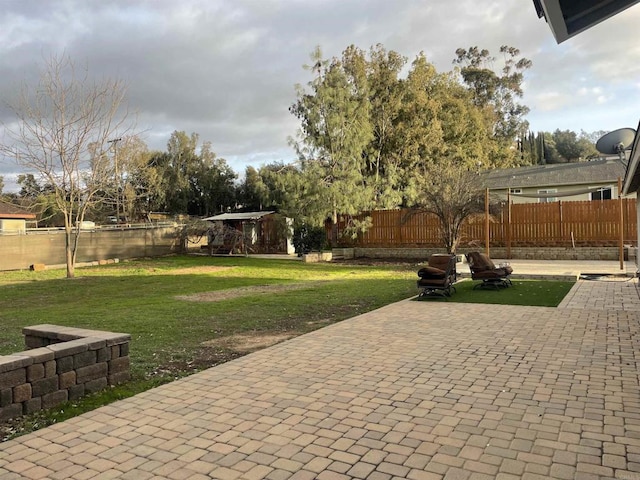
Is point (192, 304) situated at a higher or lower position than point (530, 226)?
lower

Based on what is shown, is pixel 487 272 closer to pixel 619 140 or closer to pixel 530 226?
pixel 619 140

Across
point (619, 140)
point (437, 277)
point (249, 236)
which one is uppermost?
point (619, 140)

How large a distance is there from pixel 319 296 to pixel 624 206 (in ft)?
47.5

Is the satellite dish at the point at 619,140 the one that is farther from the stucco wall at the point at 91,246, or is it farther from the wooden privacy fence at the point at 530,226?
the stucco wall at the point at 91,246

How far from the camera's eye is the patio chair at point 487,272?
11.3m

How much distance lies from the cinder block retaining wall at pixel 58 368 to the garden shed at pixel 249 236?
20841 millimetres

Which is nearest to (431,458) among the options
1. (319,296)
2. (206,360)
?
(206,360)

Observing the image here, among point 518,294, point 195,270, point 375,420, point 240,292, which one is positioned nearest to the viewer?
point 375,420

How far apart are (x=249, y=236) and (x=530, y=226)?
15609 millimetres

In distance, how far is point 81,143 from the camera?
1620cm

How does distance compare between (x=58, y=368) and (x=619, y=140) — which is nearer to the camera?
(x=58, y=368)

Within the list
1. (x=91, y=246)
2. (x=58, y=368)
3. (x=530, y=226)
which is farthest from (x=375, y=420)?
(x=91, y=246)

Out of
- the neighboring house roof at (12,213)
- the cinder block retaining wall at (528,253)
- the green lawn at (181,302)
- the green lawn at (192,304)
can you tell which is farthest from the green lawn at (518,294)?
the neighboring house roof at (12,213)

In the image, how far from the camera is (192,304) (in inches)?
400
